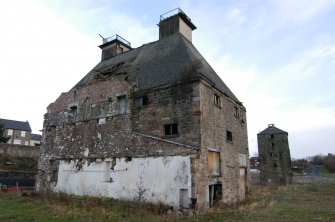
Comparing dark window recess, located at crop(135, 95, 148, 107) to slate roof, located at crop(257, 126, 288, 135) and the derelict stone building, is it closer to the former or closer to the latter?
the derelict stone building

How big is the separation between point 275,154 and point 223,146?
102 ft

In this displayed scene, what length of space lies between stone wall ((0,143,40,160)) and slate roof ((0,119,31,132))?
30.3 meters

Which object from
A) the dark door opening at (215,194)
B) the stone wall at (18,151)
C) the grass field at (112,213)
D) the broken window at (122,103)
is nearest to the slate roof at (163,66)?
the broken window at (122,103)

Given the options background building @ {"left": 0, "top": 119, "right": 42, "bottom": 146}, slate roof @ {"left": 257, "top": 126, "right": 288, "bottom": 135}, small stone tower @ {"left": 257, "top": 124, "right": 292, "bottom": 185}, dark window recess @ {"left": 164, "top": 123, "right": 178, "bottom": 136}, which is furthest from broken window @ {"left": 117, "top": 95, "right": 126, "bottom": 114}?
background building @ {"left": 0, "top": 119, "right": 42, "bottom": 146}

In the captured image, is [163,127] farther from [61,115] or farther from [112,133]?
[61,115]

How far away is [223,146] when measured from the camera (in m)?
15.6

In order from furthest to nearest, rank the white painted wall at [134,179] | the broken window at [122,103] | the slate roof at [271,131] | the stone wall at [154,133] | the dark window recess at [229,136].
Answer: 1. the slate roof at [271,131]
2. the dark window recess at [229,136]
3. the broken window at [122,103]
4. the stone wall at [154,133]
5. the white painted wall at [134,179]

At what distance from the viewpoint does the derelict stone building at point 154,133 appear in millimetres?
13273

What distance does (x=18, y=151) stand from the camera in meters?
30.7

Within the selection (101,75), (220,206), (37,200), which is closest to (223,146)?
(220,206)

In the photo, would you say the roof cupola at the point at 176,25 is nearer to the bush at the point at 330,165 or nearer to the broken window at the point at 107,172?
the broken window at the point at 107,172

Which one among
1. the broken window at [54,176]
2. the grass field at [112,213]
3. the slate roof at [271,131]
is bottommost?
the grass field at [112,213]

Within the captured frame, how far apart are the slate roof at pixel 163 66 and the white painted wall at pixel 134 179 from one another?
4518 millimetres

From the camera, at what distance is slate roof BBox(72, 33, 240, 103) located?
50.6ft
